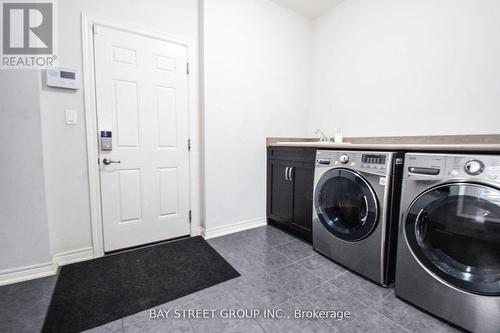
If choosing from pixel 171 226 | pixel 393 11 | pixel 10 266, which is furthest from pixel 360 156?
pixel 10 266

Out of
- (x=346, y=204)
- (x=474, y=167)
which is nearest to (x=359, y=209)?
(x=346, y=204)

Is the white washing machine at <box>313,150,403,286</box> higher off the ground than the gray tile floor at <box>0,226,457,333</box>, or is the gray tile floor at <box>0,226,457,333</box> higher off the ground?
the white washing machine at <box>313,150,403,286</box>

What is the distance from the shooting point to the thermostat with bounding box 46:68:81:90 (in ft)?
5.89

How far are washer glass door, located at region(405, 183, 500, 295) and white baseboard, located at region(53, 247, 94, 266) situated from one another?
2493 mm

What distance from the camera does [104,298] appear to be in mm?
1544

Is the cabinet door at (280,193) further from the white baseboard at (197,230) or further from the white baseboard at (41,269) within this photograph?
the white baseboard at (41,269)

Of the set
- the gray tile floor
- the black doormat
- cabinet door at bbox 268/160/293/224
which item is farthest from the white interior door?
cabinet door at bbox 268/160/293/224

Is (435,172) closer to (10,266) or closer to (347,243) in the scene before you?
(347,243)

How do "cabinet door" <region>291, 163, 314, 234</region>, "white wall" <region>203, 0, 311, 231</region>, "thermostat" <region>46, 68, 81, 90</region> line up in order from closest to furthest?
"thermostat" <region>46, 68, 81, 90</region> → "cabinet door" <region>291, 163, 314, 234</region> → "white wall" <region>203, 0, 311, 231</region>

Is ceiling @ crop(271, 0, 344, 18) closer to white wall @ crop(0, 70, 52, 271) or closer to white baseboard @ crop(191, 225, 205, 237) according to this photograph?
white wall @ crop(0, 70, 52, 271)

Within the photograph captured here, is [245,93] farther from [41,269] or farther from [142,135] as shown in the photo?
[41,269]

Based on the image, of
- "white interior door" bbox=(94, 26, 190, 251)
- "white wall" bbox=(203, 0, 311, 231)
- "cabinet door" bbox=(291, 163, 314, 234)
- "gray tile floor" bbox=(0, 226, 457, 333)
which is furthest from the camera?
"white wall" bbox=(203, 0, 311, 231)

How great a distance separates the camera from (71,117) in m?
1.91

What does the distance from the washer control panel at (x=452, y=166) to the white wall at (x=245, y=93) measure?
5.40ft
